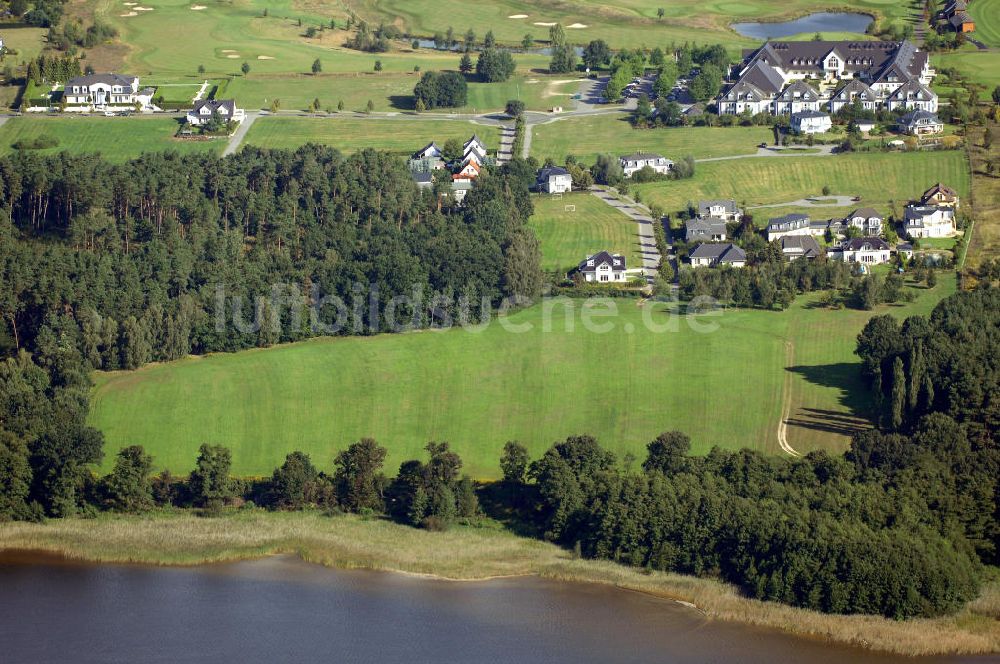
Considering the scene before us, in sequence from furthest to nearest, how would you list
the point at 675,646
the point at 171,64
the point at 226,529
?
the point at 171,64, the point at 226,529, the point at 675,646

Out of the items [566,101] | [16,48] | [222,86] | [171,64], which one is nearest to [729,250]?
[566,101]

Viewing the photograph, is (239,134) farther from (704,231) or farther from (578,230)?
(704,231)

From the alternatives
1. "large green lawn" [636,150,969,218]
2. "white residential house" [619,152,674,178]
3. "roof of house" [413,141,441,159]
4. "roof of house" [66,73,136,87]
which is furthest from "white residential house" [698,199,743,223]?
"roof of house" [66,73,136,87]

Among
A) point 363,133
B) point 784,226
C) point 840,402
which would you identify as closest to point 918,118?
point 784,226

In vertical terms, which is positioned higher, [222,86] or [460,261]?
[222,86]

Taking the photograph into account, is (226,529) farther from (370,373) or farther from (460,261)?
(460,261)

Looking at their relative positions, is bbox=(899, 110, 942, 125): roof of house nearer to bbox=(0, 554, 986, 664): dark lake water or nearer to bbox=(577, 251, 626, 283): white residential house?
bbox=(577, 251, 626, 283): white residential house
